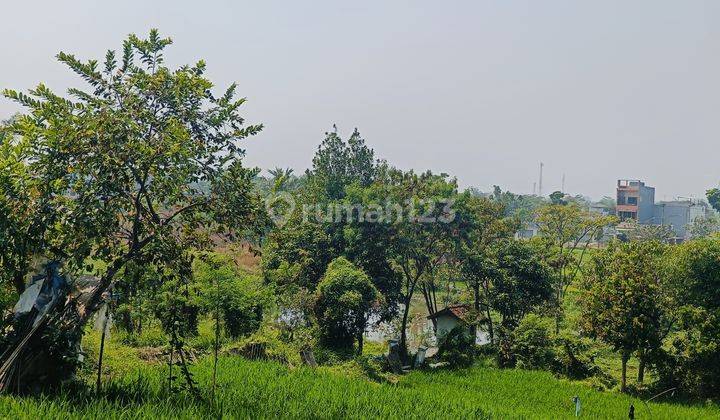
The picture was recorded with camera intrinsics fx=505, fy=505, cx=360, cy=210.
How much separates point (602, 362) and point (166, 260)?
18.0 metres

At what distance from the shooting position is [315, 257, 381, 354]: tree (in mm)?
15500

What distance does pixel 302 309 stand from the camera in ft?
53.5

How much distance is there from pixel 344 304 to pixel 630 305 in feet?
26.8

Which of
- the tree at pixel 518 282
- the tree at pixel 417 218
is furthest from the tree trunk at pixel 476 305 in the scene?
the tree at pixel 417 218

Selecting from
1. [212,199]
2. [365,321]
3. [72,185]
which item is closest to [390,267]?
[365,321]

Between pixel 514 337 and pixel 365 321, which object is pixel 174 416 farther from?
pixel 514 337

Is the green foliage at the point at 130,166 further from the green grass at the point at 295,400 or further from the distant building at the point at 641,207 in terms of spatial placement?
the distant building at the point at 641,207

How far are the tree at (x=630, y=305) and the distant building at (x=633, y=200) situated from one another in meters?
60.3

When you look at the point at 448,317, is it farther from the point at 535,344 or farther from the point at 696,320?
the point at 696,320

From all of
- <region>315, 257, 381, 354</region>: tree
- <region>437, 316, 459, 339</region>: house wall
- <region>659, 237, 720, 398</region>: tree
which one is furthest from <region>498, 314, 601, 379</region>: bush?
<region>315, 257, 381, 354</region>: tree

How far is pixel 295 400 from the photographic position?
7168 mm

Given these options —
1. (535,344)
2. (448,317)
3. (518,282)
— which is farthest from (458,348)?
(518,282)

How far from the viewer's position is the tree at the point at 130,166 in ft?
17.6

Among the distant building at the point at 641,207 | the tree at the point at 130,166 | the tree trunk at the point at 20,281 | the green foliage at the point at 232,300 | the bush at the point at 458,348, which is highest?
the distant building at the point at 641,207
